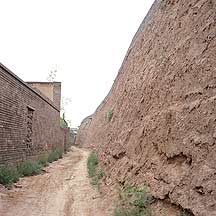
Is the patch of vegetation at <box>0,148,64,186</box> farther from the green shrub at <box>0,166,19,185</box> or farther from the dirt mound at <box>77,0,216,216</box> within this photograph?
the dirt mound at <box>77,0,216,216</box>

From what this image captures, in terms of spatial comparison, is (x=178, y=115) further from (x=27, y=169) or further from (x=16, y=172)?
(x=27, y=169)

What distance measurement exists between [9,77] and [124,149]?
4.28 metres

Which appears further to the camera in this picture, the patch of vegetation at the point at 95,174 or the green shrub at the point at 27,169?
the green shrub at the point at 27,169

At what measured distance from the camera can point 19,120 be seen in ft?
43.0

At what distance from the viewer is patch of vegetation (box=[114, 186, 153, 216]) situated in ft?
21.8

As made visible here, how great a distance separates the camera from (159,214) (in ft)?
20.1

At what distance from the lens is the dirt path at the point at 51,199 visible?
7.99 meters

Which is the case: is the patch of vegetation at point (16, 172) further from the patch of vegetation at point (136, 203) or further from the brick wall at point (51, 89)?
the brick wall at point (51, 89)

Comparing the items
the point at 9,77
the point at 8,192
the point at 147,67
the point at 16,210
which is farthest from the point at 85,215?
the point at 9,77

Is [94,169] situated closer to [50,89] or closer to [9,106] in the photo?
[9,106]

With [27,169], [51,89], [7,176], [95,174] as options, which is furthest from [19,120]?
[51,89]

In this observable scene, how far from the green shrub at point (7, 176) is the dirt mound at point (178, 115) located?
2.94m

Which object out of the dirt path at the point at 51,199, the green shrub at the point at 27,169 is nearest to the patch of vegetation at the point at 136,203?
the dirt path at the point at 51,199

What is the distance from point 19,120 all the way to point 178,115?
7957 mm
